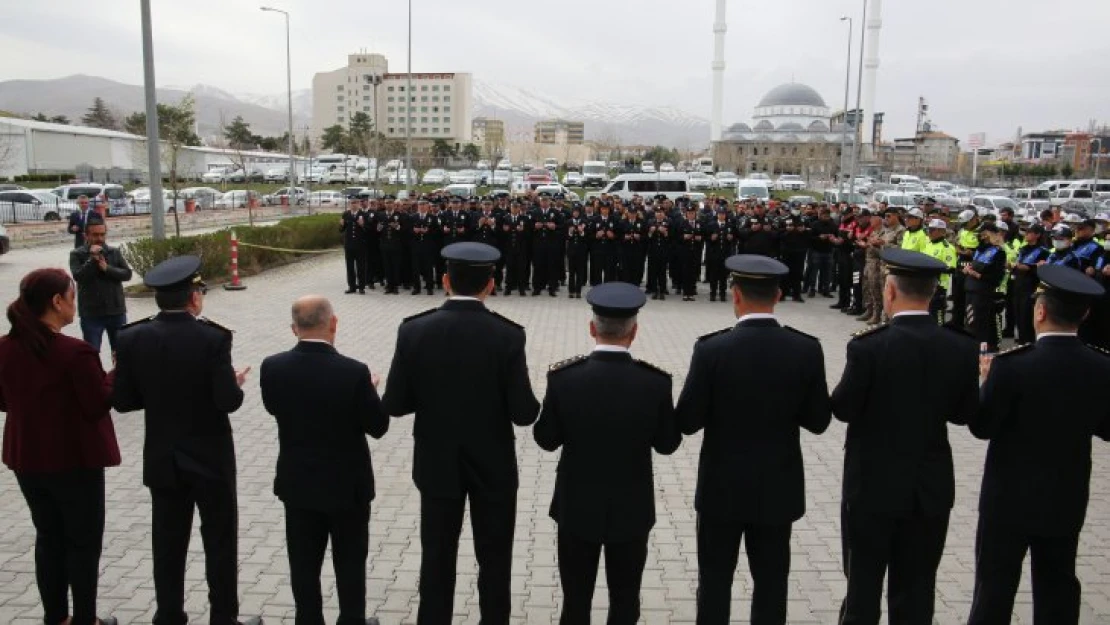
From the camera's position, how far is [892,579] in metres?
3.78

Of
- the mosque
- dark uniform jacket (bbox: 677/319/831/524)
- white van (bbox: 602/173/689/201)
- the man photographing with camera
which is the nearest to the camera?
dark uniform jacket (bbox: 677/319/831/524)

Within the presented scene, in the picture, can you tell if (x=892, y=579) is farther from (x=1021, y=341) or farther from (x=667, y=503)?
(x=1021, y=341)

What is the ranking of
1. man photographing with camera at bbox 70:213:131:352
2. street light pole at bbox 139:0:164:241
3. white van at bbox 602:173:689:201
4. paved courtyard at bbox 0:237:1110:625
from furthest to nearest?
white van at bbox 602:173:689:201 → street light pole at bbox 139:0:164:241 → man photographing with camera at bbox 70:213:131:352 → paved courtyard at bbox 0:237:1110:625

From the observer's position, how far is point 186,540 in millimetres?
3916

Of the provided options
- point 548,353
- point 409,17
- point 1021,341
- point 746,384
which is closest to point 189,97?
point 409,17

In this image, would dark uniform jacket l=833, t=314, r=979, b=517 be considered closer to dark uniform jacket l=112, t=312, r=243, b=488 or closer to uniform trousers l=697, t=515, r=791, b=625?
uniform trousers l=697, t=515, r=791, b=625

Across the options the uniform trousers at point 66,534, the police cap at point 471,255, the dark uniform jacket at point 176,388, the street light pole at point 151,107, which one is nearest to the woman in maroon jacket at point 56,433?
the uniform trousers at point 66,534

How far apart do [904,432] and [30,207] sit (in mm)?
33655

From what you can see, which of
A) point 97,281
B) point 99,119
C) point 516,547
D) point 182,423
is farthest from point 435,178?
point 182,423

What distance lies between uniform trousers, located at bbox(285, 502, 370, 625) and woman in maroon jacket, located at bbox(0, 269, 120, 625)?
3.21 ft

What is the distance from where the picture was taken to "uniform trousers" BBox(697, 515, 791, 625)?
3.60 meters

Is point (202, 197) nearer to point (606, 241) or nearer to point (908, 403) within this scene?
point (606, 241)

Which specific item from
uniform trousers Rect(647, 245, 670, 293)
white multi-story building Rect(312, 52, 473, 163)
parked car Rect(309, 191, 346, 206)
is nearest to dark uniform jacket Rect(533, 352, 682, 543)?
uniform trousers Rect(647, 245, 670, 293)

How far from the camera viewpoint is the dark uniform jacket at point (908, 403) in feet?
11.7
